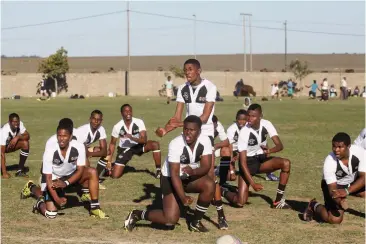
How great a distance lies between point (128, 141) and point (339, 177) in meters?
6.16

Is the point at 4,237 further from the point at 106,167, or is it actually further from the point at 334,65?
the point at 334,65

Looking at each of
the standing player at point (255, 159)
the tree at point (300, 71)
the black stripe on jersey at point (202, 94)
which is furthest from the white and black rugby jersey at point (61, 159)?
the tree at point (300, 71)

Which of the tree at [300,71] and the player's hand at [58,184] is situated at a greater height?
the tree at [300,71]

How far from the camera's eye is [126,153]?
15633 millimetres

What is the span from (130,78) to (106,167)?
55.2 meters

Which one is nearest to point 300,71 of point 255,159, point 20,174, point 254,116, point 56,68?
point 56,68

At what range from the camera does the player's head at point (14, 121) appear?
15.2 m

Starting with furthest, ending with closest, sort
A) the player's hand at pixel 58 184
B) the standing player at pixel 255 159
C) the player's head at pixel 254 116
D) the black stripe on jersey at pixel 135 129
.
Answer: the black stripe on jersey at pixel 135 129 < the player's head at pixel 254 116 < the standing player at pixel 255 159 < the player's hand at pixel 58 184

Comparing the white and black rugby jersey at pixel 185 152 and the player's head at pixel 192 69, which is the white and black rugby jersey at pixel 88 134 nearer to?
the player's head at pixel 192 69

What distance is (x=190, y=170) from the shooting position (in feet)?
33.0

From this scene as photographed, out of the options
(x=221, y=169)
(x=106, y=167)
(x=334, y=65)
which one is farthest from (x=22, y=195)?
(x=334, y=65)

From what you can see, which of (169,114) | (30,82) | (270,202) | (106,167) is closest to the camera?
(270,202)

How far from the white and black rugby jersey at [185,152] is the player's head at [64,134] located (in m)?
1.86

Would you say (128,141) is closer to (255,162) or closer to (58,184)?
(255,162)
